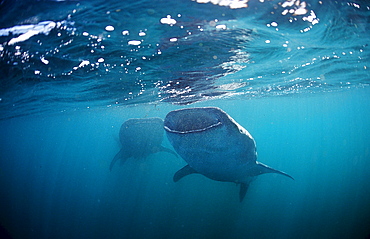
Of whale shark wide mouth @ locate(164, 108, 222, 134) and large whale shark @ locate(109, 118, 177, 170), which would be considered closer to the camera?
whale shark wide mouth @ locate(164, 108, 222, 134)

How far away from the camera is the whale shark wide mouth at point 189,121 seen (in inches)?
156

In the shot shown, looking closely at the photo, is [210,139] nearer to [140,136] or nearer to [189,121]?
[189,121]

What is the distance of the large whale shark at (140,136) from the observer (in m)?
12.2

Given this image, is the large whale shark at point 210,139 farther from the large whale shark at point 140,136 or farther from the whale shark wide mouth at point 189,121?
the large whale shark at point 140,136

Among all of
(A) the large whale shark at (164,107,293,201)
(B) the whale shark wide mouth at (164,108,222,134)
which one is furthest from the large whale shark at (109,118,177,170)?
(B) the whale shark wide mouth at (164,108,222,134)

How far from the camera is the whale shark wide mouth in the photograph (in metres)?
3.97

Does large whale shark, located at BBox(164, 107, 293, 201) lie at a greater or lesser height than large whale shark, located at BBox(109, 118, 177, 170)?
greater

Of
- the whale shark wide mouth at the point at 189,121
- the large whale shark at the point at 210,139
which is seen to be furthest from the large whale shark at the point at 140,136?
the whale shark wide mouth at the point at 189,121

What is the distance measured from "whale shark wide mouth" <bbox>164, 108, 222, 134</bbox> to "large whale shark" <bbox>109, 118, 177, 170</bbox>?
7.75 metres

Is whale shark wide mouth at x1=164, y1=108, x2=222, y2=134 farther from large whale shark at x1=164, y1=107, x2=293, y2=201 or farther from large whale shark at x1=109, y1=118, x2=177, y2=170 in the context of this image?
large whale shark at x1=109, y1=118, x2=177, y2=170

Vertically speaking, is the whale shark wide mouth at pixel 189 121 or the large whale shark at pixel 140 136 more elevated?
the whale shark wide mouth at pixel 189 121

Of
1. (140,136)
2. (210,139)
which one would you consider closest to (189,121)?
(210,139)

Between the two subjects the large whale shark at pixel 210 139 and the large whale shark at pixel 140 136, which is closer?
the large whale shark at pixel 210 139

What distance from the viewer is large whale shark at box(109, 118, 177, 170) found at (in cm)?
1221
